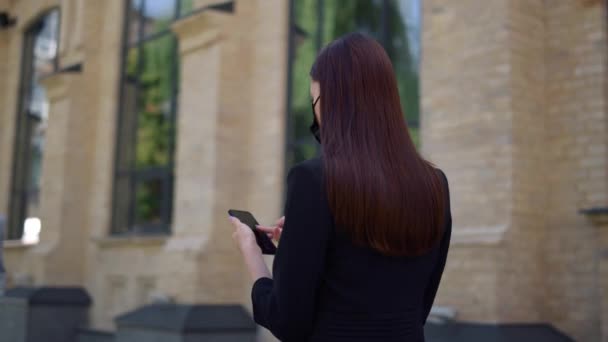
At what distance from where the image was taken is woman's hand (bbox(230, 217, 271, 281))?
1.87m

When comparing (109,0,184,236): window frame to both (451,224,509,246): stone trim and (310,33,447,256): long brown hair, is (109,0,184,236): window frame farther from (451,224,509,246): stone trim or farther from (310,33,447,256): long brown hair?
(310,33,447,256): long brown hair

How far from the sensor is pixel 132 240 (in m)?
11.8

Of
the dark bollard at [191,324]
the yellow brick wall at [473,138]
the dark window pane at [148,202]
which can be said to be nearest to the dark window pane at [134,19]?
the dark window pane at [148,202]

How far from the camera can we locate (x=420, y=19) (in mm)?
8648

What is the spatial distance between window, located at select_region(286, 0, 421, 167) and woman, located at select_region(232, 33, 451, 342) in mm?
6790

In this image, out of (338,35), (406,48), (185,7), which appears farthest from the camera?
(185,7)

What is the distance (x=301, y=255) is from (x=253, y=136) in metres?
9.01

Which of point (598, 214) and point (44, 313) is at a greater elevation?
point (598, 214)

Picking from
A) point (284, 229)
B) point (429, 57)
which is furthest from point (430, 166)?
point (429, 57)

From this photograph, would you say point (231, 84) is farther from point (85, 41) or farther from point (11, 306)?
point (11, 306)

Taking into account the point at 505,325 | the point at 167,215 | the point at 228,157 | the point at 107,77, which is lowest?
the point at 505,325

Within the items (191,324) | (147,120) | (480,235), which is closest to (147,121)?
(147,120)

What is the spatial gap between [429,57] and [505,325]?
2.98 metres

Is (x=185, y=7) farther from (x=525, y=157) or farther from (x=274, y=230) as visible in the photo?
(x=274, y=230)
